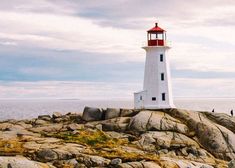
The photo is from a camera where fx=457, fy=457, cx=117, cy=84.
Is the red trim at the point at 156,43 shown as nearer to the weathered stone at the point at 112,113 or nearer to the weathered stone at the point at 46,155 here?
the weathered stone at the point at 112,113

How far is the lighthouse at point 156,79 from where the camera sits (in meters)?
56.9

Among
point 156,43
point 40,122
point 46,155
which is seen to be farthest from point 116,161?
point 156,43

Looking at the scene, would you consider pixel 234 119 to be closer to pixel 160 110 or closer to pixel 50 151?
pixel 160 110

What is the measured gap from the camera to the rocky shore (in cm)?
3500

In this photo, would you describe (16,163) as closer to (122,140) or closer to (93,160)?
(93,160)

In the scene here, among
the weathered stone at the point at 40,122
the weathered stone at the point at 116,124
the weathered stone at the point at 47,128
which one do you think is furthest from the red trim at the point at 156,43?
the weathered stone at the point at 47,128

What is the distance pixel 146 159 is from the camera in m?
36.1

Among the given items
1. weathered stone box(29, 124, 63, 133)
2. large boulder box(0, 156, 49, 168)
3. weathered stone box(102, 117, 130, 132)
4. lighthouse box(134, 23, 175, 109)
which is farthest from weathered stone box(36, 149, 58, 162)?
lighthouse box(134, 23, 175, 109)

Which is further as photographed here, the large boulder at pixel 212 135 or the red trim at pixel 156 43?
the red trim at pixel 156 43

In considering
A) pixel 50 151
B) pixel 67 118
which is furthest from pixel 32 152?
pixel 67 118

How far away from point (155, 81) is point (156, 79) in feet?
0.93

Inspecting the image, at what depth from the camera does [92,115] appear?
5266 cm

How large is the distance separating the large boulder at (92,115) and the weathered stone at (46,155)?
1712cm

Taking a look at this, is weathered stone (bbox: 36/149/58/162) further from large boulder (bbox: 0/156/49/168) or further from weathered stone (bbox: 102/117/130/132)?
weathered stone (bbox: 102/117/130/132)
